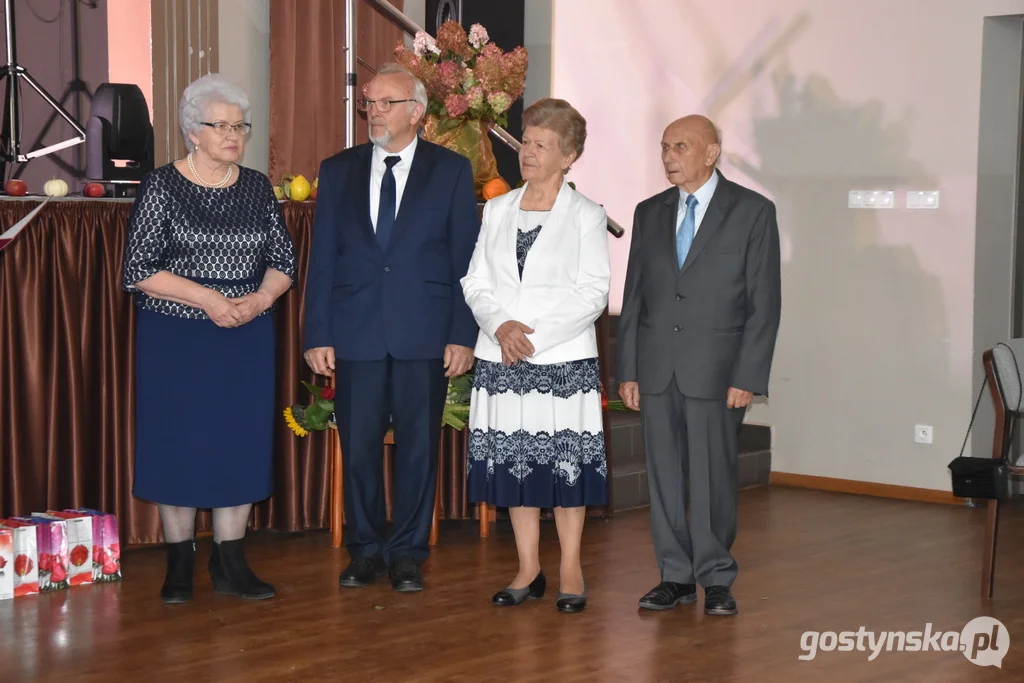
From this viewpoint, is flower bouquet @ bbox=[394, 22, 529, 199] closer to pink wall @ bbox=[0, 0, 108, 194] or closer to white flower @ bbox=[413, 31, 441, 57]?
white flower @ bbox=[413, 31, 441, 57]

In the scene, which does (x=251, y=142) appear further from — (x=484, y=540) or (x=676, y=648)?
(x=676, y=648)

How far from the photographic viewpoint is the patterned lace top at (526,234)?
12.3 feet

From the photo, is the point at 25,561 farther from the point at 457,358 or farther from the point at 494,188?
the point at 494,188

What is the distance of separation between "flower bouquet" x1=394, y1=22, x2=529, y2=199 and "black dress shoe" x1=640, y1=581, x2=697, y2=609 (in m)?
1.91

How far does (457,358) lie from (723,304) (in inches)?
33.6

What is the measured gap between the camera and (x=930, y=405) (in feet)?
20.0

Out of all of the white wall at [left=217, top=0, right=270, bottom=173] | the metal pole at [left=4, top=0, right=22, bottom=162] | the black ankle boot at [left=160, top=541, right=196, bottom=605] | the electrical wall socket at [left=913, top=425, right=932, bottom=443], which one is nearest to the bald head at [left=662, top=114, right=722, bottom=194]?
the black ankle boot at [left=160, top=541, right=196, bottom=605]

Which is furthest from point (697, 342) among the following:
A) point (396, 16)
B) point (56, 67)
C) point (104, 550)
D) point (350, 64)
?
point (56, 67)

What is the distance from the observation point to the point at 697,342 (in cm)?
377

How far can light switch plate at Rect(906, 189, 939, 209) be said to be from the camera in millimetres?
6016

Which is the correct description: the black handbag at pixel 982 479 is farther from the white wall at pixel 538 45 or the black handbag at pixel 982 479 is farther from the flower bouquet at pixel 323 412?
the white wall at pixel 538 45

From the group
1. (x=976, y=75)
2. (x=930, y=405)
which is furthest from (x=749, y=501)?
(x=976, y=75)

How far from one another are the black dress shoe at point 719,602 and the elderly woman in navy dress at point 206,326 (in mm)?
1399

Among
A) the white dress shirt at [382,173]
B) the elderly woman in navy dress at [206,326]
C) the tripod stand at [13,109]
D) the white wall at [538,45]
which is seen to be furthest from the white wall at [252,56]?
the elderly woman in navy dress at [206,326]
